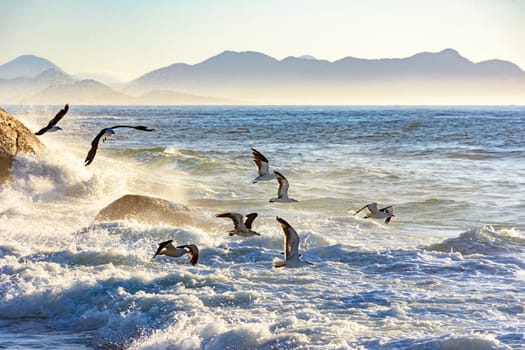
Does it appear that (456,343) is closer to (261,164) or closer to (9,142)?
(261,164)

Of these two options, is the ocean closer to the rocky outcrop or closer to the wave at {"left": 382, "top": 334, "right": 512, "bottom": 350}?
the wave at {"left": 382, "top": 334, "right": 512, "bottom": 350}

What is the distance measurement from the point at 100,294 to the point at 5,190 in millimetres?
8861

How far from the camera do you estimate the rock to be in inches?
616

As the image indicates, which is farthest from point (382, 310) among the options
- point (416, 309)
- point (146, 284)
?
point (146, 284)

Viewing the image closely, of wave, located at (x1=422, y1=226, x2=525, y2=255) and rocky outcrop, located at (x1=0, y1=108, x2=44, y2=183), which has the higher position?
rocky outcrop, located at (x1=0, y1=108, x2=44, y2=183)

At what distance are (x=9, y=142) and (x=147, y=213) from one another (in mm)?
4814

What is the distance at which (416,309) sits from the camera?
957 cm

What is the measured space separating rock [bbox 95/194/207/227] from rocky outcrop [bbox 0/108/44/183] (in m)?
3.71

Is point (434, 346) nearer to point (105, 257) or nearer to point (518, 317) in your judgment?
point (518, 317)

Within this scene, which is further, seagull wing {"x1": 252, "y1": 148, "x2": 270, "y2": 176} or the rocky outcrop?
the rocky outcrop

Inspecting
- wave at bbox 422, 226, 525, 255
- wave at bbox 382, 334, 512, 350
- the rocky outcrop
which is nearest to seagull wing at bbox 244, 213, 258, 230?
wave at bbox 382, 334, 512, 350

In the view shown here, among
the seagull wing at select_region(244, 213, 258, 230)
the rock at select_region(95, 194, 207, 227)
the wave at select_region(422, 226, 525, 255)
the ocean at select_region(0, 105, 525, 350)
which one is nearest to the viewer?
the ocean at select_region(0, 105, 525, 350)

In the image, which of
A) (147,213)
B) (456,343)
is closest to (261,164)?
(456,343)

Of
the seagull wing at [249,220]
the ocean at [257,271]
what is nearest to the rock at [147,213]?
the ocean at [257,271]
